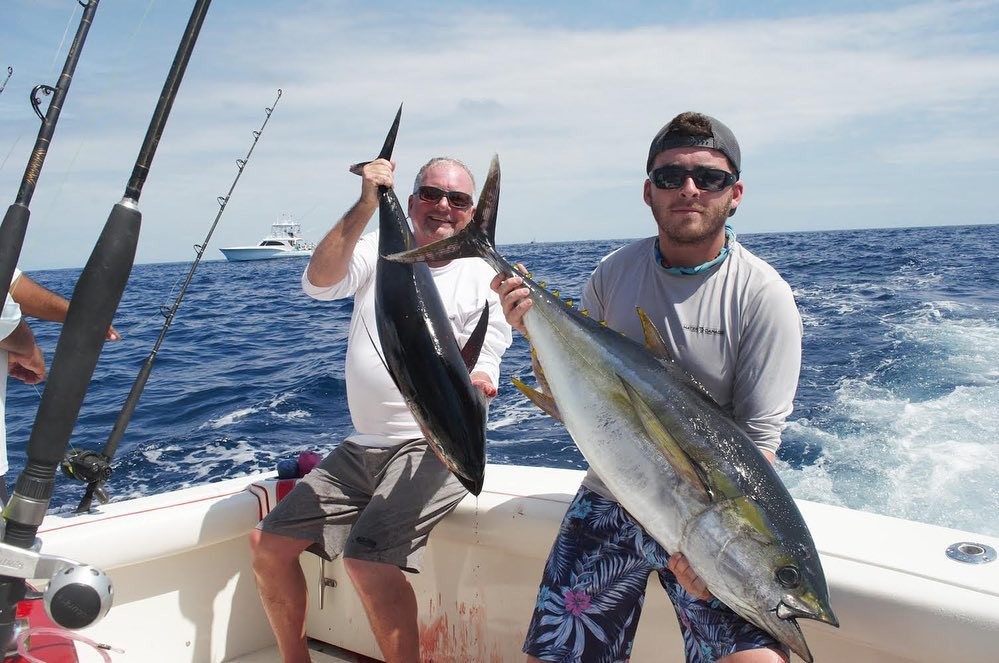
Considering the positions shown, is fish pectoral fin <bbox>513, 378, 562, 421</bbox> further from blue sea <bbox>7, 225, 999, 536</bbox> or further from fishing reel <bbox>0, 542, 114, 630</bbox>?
blue sea <bbox>7, 225, 999, 536</bbox>

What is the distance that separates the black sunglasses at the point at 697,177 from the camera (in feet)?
6.57

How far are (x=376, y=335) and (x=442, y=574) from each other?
91 cm

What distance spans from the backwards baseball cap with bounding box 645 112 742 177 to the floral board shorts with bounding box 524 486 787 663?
3.32ft

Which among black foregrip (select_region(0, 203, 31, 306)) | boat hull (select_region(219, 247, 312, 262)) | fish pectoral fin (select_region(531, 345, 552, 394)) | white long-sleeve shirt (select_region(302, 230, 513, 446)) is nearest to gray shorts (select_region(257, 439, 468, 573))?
white long-sleeve shirt (select_region(302, 230, 513, 446))

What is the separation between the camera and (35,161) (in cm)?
198

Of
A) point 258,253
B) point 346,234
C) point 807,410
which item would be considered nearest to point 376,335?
point 346,234

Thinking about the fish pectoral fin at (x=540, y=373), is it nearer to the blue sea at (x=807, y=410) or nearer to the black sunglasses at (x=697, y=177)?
the black sunglasses at (x=697, y=177)

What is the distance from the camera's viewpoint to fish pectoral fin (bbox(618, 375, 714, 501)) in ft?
5.26

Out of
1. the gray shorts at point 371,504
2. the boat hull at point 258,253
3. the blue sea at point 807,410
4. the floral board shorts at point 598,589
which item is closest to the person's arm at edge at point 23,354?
the gray shorts at point 371,504

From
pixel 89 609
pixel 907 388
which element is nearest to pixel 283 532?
pixel 89 609

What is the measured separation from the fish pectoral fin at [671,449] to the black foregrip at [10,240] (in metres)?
1.50

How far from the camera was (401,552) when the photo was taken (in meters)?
2.43

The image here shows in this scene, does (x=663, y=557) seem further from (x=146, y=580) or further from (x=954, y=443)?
(x=954, y=443)

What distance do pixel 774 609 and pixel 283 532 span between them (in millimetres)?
1634
